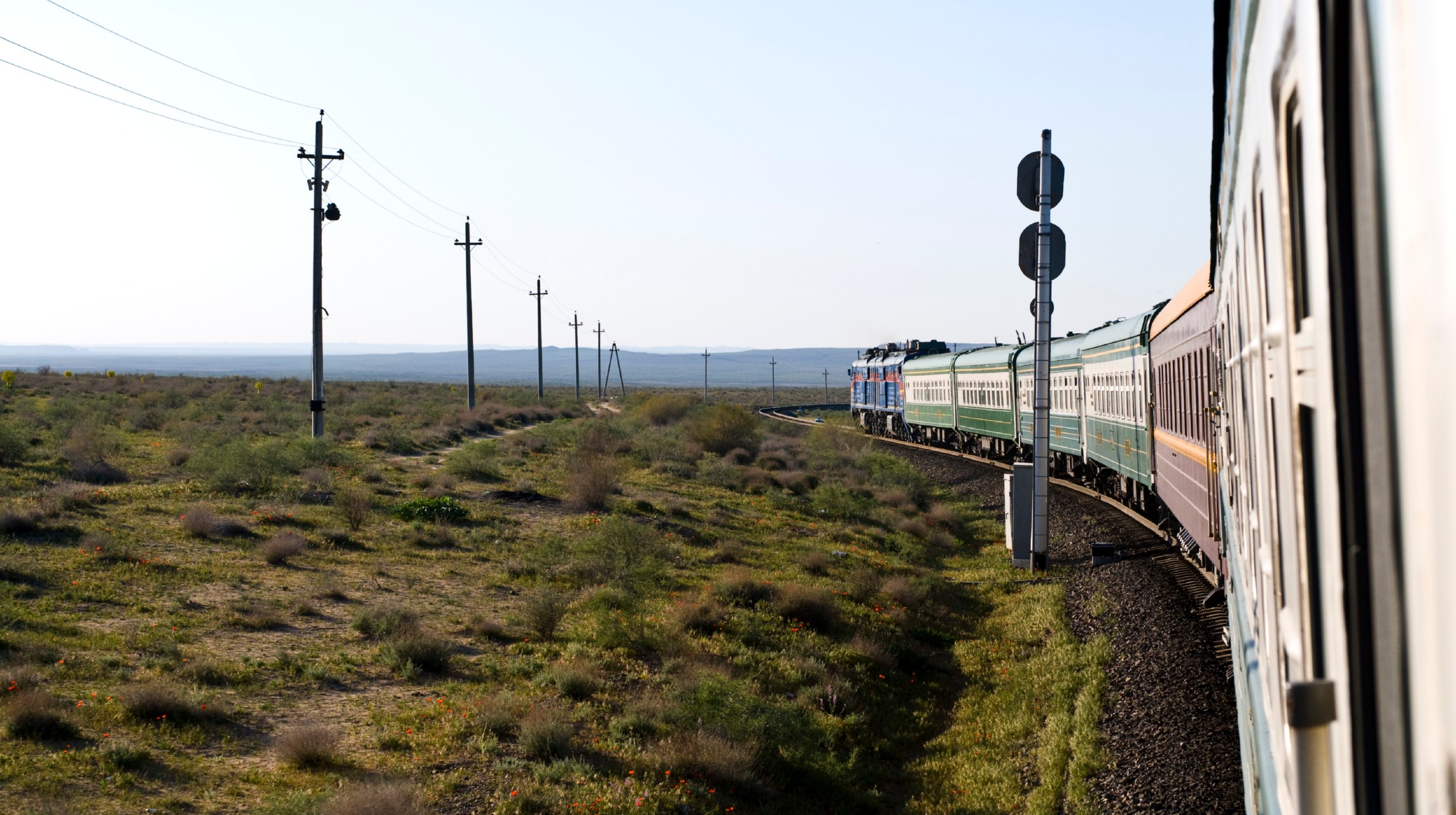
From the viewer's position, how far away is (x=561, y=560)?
17.8 metres

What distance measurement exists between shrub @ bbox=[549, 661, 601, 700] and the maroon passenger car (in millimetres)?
6286

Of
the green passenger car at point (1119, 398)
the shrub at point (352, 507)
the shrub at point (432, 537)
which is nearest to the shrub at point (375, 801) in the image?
the shrub at point (432, 537)

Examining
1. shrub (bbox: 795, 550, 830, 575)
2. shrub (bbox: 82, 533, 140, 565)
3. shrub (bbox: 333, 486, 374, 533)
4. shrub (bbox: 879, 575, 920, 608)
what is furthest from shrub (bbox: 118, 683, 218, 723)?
shrub (bbox: 795, 550, 830, 575)

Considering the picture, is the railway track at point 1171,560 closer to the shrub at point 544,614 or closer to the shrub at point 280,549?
the shrub at point 544,614

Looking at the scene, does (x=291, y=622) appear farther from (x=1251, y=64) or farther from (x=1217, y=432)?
(x=1251, y=64)

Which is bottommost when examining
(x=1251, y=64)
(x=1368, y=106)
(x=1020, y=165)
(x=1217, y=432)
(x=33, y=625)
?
(x=33, y=625)

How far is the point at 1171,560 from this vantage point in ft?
50.4

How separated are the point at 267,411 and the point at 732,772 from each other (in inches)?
1685

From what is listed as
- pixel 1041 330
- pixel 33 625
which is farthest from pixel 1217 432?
pixel 33 625

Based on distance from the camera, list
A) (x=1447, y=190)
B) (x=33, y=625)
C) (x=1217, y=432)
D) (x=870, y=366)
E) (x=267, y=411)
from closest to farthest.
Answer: (x=1447, y=190) < (x=1217, y=432) < (x=33, y=625) < (x=267, y=411) < (x=870, y=366)

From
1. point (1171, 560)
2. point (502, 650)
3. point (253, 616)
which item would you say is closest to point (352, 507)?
point (253, 616)

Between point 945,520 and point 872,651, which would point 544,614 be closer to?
point 872,651

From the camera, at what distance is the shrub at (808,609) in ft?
49.1

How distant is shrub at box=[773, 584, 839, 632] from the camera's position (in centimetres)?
1495
